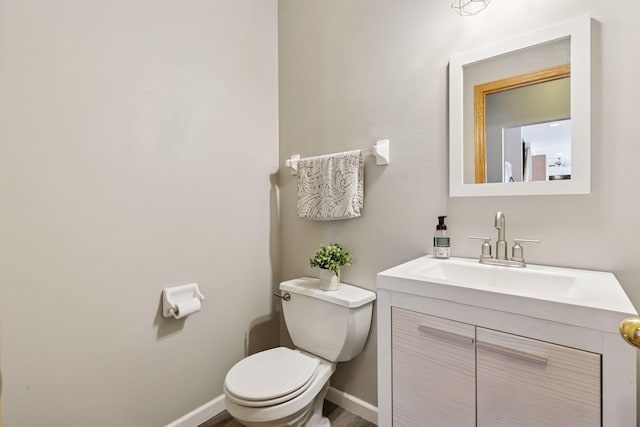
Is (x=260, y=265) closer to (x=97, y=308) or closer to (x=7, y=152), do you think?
(x=97, y=308)

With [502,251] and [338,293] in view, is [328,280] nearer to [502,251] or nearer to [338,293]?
[338,293]

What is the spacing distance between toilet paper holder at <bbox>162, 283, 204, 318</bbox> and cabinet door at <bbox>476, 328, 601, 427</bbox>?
1.29m

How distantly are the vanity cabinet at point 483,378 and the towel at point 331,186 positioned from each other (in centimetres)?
66

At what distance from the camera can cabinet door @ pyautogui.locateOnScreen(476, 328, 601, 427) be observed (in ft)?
2.61

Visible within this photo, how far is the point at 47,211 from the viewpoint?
120 cm

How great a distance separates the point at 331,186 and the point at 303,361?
34.5 inches

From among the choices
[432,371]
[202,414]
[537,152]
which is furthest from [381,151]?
[202,414]

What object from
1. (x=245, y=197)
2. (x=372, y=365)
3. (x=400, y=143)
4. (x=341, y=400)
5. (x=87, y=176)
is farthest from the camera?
(x=245, y=197)

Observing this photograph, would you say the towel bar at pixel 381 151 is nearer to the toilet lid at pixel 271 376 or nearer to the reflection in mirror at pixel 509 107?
the reflection in mirror at pixel 509 107

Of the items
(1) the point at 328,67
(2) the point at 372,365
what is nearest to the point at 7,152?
(1) the point at 328,67

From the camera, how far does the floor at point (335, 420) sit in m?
1.65

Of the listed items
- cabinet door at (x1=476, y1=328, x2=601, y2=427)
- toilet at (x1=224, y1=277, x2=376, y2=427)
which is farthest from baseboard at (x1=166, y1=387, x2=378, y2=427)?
cabinet door at (x1=476, y1=328, x2=601, y2=427)

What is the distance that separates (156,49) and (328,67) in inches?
34.9

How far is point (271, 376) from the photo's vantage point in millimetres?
1375
